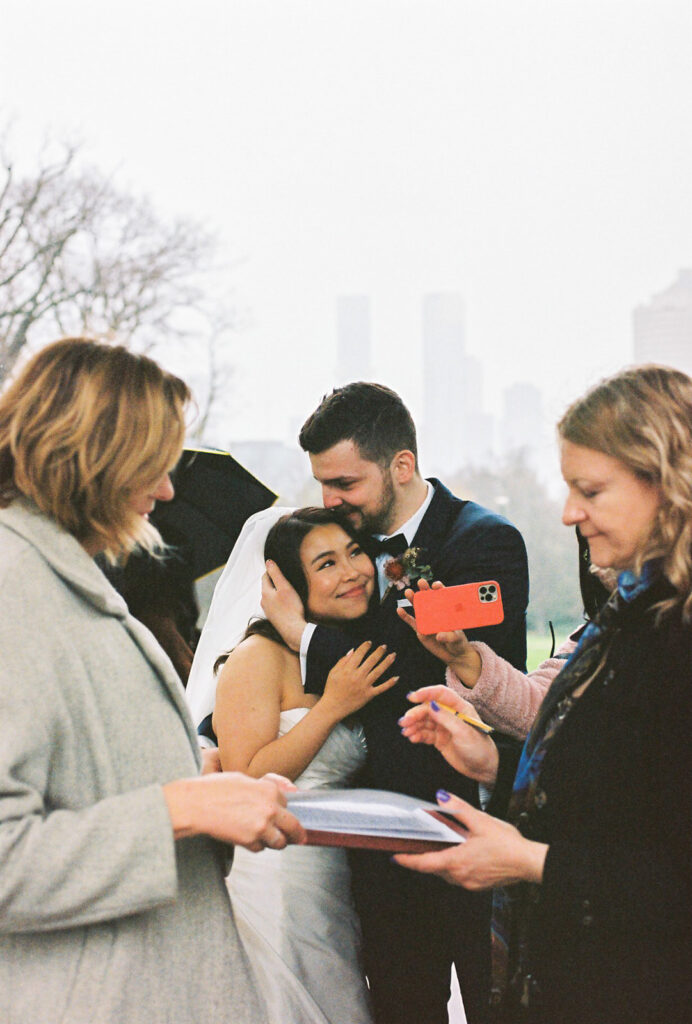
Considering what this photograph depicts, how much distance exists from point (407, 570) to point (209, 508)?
73 centimetres

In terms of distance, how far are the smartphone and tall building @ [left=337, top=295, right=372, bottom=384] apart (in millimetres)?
2748

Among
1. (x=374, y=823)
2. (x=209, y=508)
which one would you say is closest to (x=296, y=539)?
(x=209, y=508)

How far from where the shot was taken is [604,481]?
121cm

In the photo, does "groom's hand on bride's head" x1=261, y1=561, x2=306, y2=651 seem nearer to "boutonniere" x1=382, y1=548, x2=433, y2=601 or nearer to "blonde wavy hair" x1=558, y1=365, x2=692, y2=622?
"boutonniere" x1=382, y1=548, x2=433, y2=601

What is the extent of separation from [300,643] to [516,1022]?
0.74 metres

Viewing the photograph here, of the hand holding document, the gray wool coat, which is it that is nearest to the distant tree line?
the hand holding document

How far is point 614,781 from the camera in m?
1.13

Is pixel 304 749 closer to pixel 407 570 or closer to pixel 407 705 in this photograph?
pixel 407 705

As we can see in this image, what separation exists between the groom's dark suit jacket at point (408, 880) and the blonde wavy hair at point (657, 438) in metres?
0.68

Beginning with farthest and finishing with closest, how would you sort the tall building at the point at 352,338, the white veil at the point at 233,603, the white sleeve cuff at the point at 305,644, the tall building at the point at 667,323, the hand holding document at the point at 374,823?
the tall building at the point at 667,323, the tall building at the point at 352,338, the white veil at the point at 233,603, the white sleeve cuff at the point at 305,644, the hand holding document at the point at 374,823

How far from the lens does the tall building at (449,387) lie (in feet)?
14.8

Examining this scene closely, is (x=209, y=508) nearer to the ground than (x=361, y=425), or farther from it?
nearer to the ground

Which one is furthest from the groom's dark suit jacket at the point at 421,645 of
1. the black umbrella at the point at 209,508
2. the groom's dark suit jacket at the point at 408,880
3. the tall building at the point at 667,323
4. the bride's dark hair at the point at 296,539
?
the tall building at the point at 667,323

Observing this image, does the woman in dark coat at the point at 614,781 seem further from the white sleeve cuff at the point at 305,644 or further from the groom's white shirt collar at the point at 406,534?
the groom's white shirt collar at the point at 406,534
